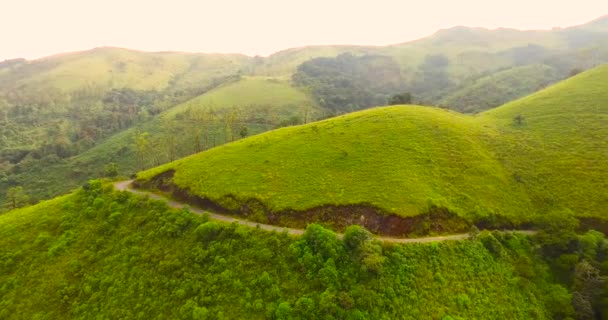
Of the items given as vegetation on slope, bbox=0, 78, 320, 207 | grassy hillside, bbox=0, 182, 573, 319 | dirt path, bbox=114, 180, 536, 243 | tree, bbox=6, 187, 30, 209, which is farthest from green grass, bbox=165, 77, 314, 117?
grassy hillside, bbox=0, 182, 573, 319

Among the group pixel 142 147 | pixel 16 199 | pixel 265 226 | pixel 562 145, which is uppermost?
pixel 142 147

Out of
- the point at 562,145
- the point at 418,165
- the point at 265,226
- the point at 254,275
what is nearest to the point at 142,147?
the point at 265,226

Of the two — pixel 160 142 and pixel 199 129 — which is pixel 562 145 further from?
pixel 160 142

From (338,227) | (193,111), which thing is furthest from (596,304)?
(193,111)

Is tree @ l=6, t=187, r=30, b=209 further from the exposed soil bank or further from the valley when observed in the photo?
the exposed soil bank

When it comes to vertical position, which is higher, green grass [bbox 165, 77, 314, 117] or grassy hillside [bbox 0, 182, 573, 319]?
green grass [bbox 165, 77, 314, 117]

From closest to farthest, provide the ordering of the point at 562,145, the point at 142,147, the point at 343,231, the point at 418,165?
the point at 343,231 → the point at 418,165 → the point at 562,145 → the point at 142,147

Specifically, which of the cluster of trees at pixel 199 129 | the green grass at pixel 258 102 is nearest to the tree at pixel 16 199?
the cluster of trees at pixel 199 129

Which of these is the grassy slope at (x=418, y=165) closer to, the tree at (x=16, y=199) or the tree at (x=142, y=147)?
the tree at (x=142, y=147)
